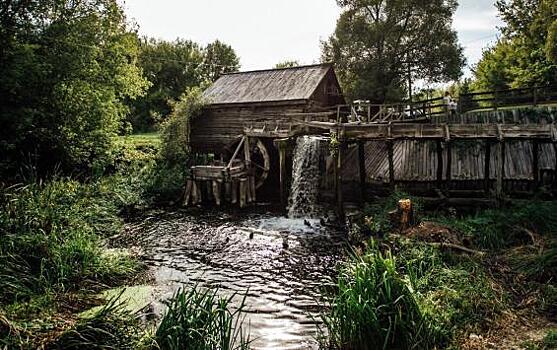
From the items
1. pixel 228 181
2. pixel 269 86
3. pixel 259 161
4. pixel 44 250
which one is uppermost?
pixel 269 86

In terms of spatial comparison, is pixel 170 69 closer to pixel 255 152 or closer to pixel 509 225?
pixel 255 152

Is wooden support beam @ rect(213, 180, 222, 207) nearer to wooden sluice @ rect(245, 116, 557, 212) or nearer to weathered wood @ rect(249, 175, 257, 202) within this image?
weathered wood @ rect(249, 175, 257, 202)

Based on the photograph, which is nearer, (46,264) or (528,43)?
(46,264)

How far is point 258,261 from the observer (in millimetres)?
10414

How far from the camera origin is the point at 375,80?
28703mm

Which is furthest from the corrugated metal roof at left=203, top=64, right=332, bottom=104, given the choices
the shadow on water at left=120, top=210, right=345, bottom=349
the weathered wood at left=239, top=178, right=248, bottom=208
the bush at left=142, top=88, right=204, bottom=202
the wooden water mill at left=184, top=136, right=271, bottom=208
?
the shadow on water at left=120, top=210, right=345, bottom=349

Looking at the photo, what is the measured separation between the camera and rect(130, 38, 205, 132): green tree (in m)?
38.0

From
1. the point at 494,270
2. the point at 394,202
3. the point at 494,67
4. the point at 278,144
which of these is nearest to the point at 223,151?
the point at 278,144

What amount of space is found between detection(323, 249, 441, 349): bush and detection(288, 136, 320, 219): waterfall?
35.9ft

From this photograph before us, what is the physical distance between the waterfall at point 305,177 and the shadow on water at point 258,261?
1.29 meters

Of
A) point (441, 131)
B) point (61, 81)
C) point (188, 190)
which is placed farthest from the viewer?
point (188, 190)

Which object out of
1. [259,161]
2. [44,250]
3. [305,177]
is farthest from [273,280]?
[259,161]

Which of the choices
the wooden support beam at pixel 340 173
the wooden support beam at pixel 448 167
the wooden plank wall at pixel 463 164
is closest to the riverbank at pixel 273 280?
the wooden support beam at pixel 340 173

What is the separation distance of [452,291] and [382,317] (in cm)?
169
